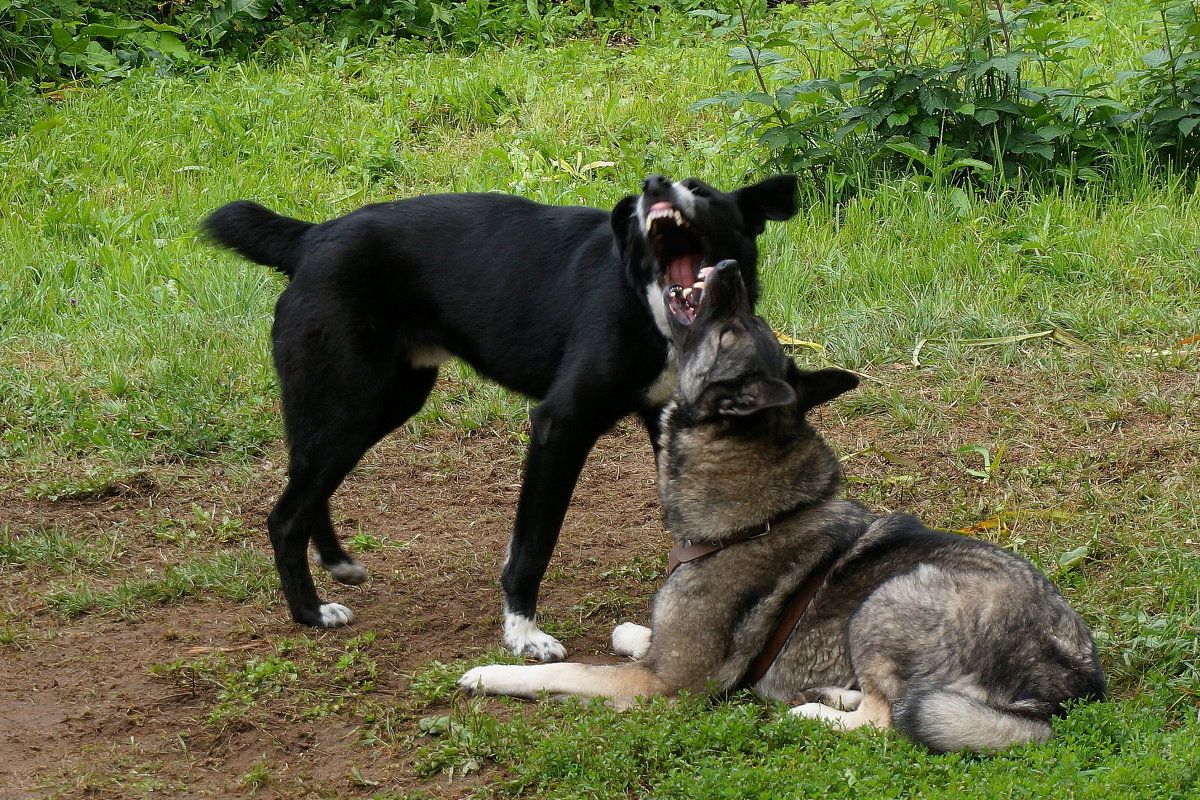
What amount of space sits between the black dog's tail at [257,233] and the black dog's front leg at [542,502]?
128 centimetres

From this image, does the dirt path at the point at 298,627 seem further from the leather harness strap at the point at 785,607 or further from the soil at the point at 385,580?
the leather harness strap at the point at 785,607

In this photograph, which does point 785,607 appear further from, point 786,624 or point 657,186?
point 657,186

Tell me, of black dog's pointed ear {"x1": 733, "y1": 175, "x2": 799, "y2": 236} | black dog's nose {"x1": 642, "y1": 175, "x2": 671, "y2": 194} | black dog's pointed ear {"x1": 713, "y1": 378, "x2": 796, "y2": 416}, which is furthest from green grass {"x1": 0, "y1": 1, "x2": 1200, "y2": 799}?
black dog's nose {"x1": 642, "y1": 175, "x2": 671, "y2": 194}

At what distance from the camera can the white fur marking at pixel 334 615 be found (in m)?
4.53

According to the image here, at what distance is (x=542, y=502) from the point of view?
14.2 feet

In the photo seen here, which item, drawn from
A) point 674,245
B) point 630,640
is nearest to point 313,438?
point 630,640

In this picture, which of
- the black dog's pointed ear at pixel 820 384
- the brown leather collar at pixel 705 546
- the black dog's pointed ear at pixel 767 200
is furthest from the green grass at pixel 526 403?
the black dog's pointed ear at pixel 767 200

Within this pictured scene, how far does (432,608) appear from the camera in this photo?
4.75 m

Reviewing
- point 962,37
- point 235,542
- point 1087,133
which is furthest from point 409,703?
point 1087,133

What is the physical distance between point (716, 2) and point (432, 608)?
8.07 metres

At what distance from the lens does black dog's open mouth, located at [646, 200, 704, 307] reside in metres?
4.37

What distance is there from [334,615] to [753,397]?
6.12ft

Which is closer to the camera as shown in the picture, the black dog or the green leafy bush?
the black dog

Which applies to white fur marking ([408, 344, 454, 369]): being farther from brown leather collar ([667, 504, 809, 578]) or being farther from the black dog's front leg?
brown leather collar ([667, 504, 809, 578])
